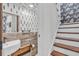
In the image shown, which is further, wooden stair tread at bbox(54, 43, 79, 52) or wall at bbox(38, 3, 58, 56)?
wall at bbox(38, 3, 58, 56)

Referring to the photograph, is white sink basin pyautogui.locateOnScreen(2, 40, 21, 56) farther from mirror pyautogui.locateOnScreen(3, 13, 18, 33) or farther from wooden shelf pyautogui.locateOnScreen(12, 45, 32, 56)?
mirror pyautogui.locateOnScreen(3, 13, 18, 33)

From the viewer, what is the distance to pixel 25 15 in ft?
7.09

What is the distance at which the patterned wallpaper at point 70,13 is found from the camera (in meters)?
2.05

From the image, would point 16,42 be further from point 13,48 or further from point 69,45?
point 69,45

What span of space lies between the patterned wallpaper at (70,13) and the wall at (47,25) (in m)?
0.13

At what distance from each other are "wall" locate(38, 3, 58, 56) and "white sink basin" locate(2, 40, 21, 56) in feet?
1.24

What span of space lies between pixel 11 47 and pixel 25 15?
1.85ft

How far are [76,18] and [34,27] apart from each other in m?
0.68

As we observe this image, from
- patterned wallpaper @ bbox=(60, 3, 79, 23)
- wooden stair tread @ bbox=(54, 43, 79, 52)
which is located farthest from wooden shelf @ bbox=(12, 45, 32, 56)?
patterned wallpaper @ bbox=(60, 3, 79, 23)

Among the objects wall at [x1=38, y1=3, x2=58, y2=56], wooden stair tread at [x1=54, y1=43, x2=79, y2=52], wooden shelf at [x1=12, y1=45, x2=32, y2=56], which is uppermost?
wall at [x1=38, y1=3, x2=58, y2=56]

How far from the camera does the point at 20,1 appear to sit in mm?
2148

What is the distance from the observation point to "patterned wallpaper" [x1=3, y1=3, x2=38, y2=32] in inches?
83.9

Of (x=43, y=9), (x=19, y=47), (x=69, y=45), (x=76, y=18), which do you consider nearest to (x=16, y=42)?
(x=19, y=47)

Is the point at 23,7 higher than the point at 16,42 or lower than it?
higher
